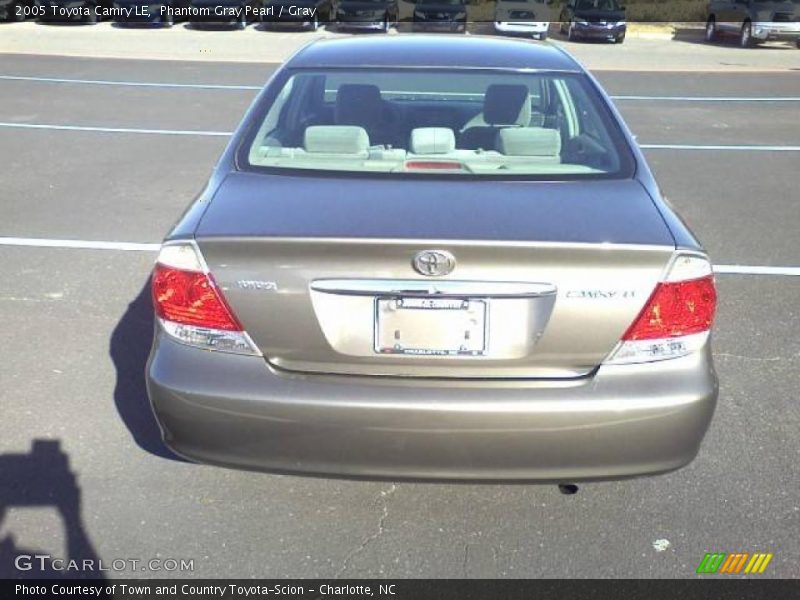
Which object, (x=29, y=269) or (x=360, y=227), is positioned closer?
(x=360, y=227)

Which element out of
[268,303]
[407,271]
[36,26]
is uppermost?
[407,271]

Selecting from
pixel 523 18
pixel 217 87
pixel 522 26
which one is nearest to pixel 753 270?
pixel 217 87

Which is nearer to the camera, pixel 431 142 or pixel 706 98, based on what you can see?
pixel 431 142

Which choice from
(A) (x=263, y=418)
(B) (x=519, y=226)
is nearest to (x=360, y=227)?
(B) (x=519, y=226)

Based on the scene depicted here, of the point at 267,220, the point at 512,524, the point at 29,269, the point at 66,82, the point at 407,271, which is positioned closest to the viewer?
the point at 407,271

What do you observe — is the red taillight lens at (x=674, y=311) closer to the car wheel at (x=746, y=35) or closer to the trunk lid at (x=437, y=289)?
the trunk lid at (x=437, y=289)

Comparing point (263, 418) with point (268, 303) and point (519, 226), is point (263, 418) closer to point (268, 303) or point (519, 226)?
point (268, 303)

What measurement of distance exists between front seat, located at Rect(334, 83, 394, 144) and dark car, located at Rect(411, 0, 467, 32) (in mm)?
21598

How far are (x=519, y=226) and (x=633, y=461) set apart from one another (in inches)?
32.0

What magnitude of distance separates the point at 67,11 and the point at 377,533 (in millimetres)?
27572

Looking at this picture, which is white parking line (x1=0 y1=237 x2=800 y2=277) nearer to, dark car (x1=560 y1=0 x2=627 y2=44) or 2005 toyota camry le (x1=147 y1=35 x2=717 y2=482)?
2005 toyota camry le (x1=147 y1=35 x2=717 y2=482)

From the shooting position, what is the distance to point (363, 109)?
3656 millimetres

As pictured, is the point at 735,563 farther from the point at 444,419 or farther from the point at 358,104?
the point at 358,104

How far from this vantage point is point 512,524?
3033 millimetres
